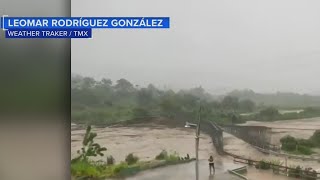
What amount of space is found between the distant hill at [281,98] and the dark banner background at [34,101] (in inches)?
28.9

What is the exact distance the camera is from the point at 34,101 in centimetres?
133

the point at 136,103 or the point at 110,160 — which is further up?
the point at 136,103

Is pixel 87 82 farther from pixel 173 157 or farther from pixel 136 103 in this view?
pixel 173 157

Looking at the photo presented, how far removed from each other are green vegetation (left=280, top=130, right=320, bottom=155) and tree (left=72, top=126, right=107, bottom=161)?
30.3 inches

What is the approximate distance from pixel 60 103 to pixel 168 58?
499mm

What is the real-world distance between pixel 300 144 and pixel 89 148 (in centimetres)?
89

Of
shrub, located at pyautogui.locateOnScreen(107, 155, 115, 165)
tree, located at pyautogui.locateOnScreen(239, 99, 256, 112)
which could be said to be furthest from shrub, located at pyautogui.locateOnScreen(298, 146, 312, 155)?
shrub, located at pyautogui.locateOnScreen(107, 155, 115, 165)

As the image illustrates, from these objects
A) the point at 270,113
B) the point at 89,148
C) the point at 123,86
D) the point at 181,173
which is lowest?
the point at 181,173

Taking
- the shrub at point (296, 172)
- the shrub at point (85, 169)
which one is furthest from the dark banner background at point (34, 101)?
the shrub at point (296, 172)

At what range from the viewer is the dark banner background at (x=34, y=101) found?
52.4 inches

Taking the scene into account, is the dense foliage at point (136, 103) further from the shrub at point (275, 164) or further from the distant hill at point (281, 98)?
the shrub at point (275, 164)

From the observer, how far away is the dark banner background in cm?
133

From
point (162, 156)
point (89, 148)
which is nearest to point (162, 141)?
point (162, 156)

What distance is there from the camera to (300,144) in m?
1.33
